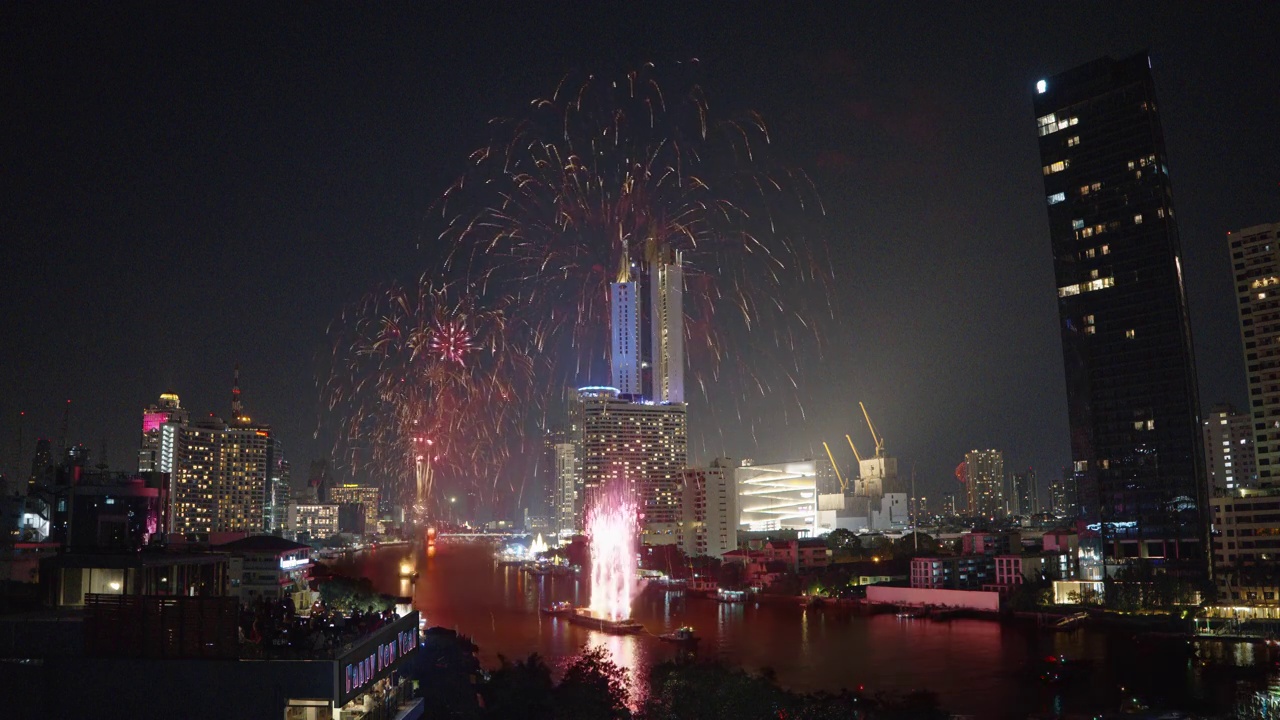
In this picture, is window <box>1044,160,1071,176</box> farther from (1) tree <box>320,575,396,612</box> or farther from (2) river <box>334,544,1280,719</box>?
(1) tree <box>320,575,396,612</box>

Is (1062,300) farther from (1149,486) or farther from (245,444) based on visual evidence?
(245,444)

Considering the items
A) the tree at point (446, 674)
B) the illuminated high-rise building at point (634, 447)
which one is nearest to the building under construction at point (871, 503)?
the illuminated high-rise building at point (634, 447)

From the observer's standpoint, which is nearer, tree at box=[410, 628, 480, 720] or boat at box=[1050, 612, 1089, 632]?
tree at box=[410, 628, 480, 720]

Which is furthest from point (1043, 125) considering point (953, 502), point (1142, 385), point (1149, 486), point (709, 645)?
point (953, 502)

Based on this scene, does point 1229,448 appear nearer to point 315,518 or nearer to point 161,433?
point 161,433

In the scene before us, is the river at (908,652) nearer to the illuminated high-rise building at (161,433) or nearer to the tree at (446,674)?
the tree at (446,674)

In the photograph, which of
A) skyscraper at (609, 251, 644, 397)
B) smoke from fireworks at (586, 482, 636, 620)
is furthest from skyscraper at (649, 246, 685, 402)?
smoke from fireworks at (586, 482, 636, 620)
